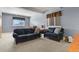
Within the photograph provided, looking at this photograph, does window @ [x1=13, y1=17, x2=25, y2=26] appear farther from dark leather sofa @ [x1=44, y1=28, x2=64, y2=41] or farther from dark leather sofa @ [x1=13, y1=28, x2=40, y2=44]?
dark leather sofa @ [x1=44, y1=28, x2=64, y2=41]

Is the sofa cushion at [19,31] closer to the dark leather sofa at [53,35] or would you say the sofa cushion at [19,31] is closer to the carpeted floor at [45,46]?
the carpeted floor at [45,46]

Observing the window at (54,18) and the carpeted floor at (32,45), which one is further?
the window at (54,18)

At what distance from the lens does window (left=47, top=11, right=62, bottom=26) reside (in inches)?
74.6

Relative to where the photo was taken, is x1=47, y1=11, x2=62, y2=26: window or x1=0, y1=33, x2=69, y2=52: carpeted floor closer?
x1=0, y1=33, x2=69, y2=52: carpeted floor

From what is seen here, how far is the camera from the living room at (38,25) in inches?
70.8

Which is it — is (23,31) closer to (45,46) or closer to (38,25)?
(38,25)

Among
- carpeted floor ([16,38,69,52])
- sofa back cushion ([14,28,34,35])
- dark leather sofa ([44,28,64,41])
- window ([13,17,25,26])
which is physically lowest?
carpeted floor ([16,38,69,52])

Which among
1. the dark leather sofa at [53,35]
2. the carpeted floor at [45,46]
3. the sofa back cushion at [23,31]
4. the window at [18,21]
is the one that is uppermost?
the window at [18,21]

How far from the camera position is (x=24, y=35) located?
1869 mm

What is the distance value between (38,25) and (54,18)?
1.24 feet

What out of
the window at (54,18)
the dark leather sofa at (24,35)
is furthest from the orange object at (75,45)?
the dark leather sofa at (24,35)

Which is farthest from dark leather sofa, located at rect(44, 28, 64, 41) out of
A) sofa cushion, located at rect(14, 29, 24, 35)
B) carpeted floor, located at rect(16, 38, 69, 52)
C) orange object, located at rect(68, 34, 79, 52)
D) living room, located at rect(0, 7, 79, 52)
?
sofa cushion, located at rect(14, 29, 24, 35)

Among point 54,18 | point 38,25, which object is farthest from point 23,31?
point 54,18
